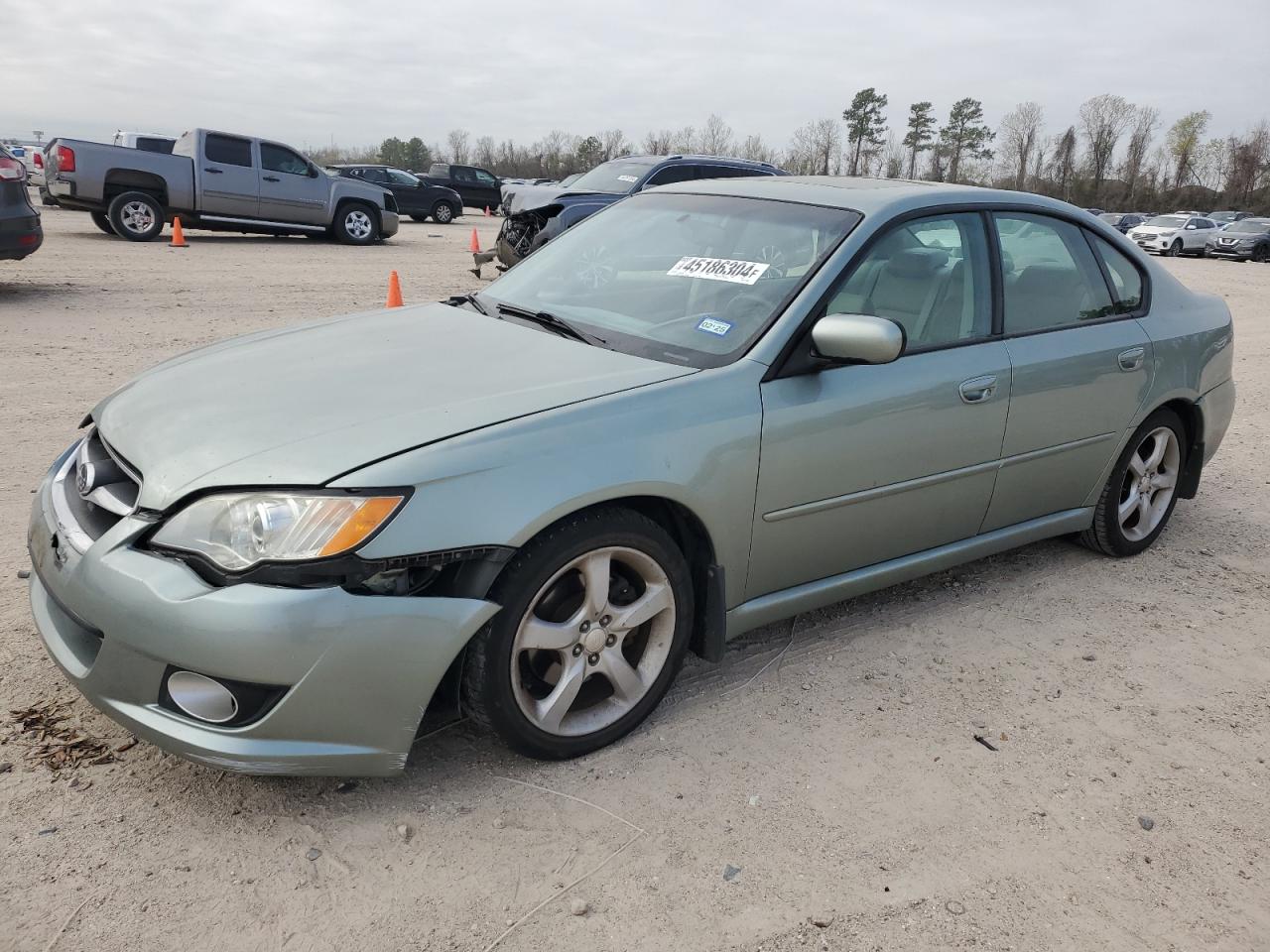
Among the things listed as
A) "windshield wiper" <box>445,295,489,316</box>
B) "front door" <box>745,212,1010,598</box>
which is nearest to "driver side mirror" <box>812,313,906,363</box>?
"front door" <box>745,212,1010,598</box>

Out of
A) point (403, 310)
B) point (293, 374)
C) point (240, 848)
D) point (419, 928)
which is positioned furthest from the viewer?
point (403, 310)

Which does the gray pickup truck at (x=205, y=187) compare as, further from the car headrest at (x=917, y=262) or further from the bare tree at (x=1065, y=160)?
the bare tree at (x=1065, y=160)

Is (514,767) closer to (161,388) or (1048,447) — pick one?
(161,388)

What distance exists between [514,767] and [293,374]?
133 cm

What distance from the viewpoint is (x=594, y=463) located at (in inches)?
104

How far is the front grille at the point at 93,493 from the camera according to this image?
2564 mm

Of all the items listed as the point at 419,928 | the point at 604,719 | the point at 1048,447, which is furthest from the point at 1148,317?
the point at 419,928

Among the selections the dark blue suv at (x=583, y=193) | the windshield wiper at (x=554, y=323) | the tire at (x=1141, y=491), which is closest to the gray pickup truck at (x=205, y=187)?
the dark blue suv at (x=583, y=193)

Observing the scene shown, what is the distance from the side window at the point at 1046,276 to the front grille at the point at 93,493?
299cm

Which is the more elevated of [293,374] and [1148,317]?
[1148,317]

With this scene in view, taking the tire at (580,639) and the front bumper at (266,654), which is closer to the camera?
the front bumper at (266,654)

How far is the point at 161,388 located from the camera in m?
3.02

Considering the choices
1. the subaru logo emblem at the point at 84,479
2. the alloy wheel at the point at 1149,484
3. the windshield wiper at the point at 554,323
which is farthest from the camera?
the alloy wheel at the point at 1149,484

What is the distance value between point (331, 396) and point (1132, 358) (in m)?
3.20
